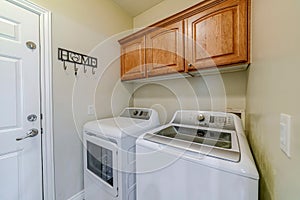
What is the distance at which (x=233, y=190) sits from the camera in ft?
2.50

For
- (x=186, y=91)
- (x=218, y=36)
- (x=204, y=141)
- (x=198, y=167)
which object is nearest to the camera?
(x=198, y=167)

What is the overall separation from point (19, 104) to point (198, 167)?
1.58m

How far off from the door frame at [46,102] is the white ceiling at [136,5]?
43.3 inches

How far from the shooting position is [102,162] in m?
1.60

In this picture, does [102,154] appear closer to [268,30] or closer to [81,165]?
[81,165]

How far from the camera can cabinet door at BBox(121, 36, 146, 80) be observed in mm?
2039

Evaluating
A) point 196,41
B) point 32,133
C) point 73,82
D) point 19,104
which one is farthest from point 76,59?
point 196,41

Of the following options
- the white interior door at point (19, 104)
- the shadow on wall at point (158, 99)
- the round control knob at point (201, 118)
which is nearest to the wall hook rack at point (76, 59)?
the white interior door at point (19, 104)

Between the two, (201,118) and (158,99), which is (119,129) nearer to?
(201,118)

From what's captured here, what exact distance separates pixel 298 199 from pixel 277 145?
0.74 ft

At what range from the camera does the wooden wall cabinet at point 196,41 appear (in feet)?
4.22

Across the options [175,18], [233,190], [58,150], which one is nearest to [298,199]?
[233,190]

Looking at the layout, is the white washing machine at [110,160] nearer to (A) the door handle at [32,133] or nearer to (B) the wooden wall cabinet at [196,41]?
(A) the door handle at [32,133]

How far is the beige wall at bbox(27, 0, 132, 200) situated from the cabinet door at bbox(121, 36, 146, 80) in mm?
252
